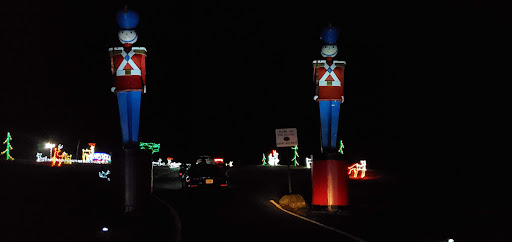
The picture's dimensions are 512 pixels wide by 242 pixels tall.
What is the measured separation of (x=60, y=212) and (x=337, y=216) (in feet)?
28.3

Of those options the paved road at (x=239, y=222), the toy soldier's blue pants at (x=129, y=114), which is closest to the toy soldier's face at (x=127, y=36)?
the toy soldier's blue pants at (x=129, y=114)

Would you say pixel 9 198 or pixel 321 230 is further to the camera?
pixel 9 198

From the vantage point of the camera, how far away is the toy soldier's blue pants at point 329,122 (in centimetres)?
1914

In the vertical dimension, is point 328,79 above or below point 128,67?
above

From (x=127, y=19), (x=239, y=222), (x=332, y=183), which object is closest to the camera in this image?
(x=127, y=19)

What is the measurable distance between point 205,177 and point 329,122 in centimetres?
A: 1062

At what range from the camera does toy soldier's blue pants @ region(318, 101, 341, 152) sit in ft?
62.8

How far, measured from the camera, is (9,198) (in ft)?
71.7

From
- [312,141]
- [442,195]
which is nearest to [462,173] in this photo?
[442,195]

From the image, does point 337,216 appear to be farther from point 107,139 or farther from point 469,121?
point 107,139

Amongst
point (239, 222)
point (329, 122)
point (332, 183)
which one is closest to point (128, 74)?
point (239, 222)

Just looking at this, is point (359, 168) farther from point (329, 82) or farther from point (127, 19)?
point (127, 19)

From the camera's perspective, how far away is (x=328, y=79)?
18891 mm

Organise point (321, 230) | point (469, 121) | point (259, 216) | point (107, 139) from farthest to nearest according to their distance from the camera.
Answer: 1. point (107, 139)
2. point (469, 121)
3. point (259, 216)
4. point (321, 230)
